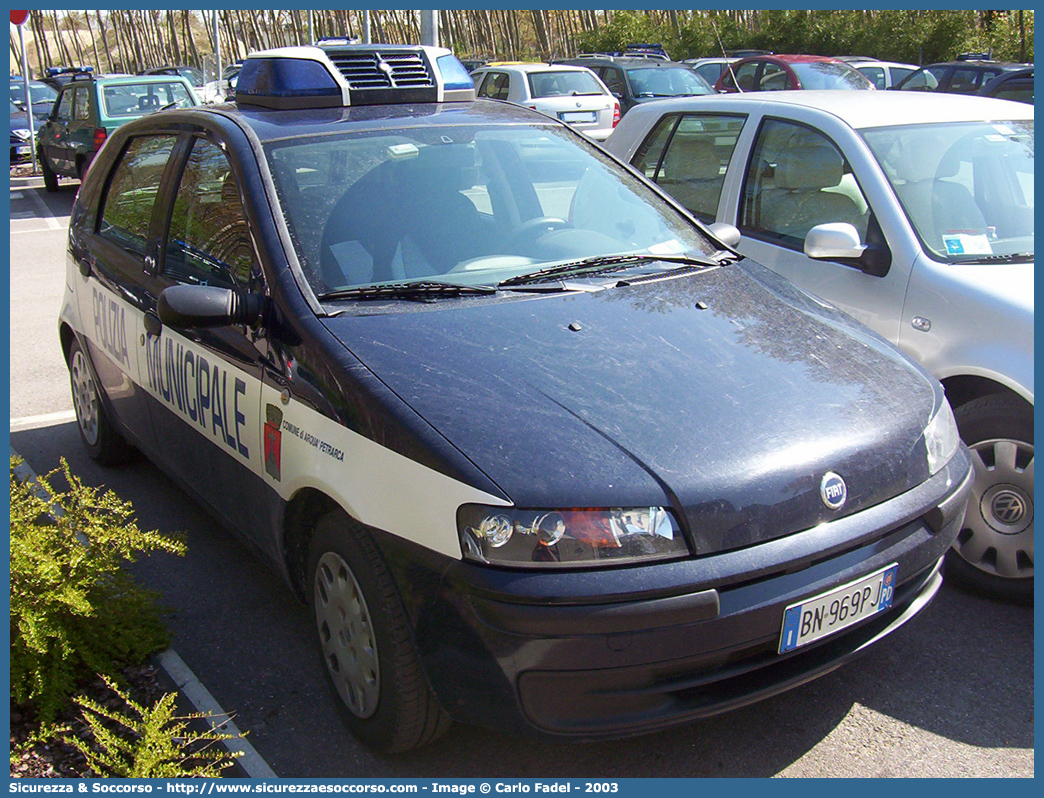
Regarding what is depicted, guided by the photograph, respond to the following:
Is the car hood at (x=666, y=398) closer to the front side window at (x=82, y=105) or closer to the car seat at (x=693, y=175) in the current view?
the car seat at (x=693, y=175)

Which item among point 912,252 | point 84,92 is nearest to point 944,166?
point 912,252

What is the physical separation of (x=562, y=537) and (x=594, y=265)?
56.0 inches

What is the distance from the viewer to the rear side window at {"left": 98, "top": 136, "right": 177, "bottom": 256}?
4.16 m

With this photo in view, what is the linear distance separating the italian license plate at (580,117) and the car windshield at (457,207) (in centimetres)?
1361

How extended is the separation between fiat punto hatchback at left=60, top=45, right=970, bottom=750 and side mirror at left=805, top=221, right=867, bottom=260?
1.50 feet

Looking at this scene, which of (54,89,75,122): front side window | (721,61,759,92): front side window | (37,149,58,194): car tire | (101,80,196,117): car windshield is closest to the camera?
(101,80,196,117): car windshield

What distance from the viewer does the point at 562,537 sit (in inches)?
94.6

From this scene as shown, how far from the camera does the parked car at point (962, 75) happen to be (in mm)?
15492

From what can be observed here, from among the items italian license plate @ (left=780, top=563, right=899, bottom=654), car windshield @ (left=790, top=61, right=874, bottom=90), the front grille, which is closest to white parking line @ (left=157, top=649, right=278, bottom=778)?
italian license plate @ (left=780, top=563, right=899, bottom=654)

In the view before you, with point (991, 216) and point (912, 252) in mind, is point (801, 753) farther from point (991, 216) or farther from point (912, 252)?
point (991, 216)

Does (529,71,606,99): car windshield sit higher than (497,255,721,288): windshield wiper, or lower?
higher

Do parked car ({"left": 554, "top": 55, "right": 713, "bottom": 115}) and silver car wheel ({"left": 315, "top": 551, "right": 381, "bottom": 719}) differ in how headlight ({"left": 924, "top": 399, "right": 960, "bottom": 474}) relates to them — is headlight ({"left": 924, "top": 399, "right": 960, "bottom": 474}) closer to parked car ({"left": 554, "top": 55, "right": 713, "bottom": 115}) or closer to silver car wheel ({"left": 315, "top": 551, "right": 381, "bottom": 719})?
silver car wheel ({"left": 315, "top": 551, "right": 381, "bottom": 719})

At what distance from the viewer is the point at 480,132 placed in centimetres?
396

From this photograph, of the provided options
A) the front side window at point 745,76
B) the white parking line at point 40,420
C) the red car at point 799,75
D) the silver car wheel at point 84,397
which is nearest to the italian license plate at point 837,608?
the silver car wheel at point 84,397
